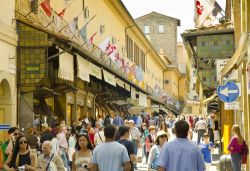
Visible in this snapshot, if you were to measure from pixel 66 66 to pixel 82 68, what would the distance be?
102 inches

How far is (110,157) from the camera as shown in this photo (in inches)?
302

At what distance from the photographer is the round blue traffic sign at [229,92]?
44.6ft

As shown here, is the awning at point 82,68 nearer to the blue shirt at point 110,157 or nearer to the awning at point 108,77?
the awning at point 108,77

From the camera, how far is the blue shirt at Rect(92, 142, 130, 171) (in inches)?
301

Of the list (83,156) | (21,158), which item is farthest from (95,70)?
(83,156)

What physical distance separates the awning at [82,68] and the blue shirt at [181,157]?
1527cm

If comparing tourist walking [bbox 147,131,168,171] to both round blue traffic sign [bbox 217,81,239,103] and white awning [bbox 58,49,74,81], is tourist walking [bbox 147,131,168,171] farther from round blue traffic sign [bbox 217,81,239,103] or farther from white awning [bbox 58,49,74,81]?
white awning [bbox 58,49,74,81]

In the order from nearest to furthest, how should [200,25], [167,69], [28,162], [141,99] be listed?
[28,162] → [200,25] → [141,99] → [167,69]

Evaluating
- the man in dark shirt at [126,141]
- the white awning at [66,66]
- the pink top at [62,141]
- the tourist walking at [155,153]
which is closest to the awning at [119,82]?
the white awning at [66,66]

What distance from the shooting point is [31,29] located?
18609 millimetres

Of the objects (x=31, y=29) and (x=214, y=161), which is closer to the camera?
(x=31, y=29)

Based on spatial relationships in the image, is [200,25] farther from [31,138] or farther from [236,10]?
[31,138]

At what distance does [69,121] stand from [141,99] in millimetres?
18073

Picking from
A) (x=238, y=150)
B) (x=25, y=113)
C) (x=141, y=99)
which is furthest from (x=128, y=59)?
(x=238, y=150)
